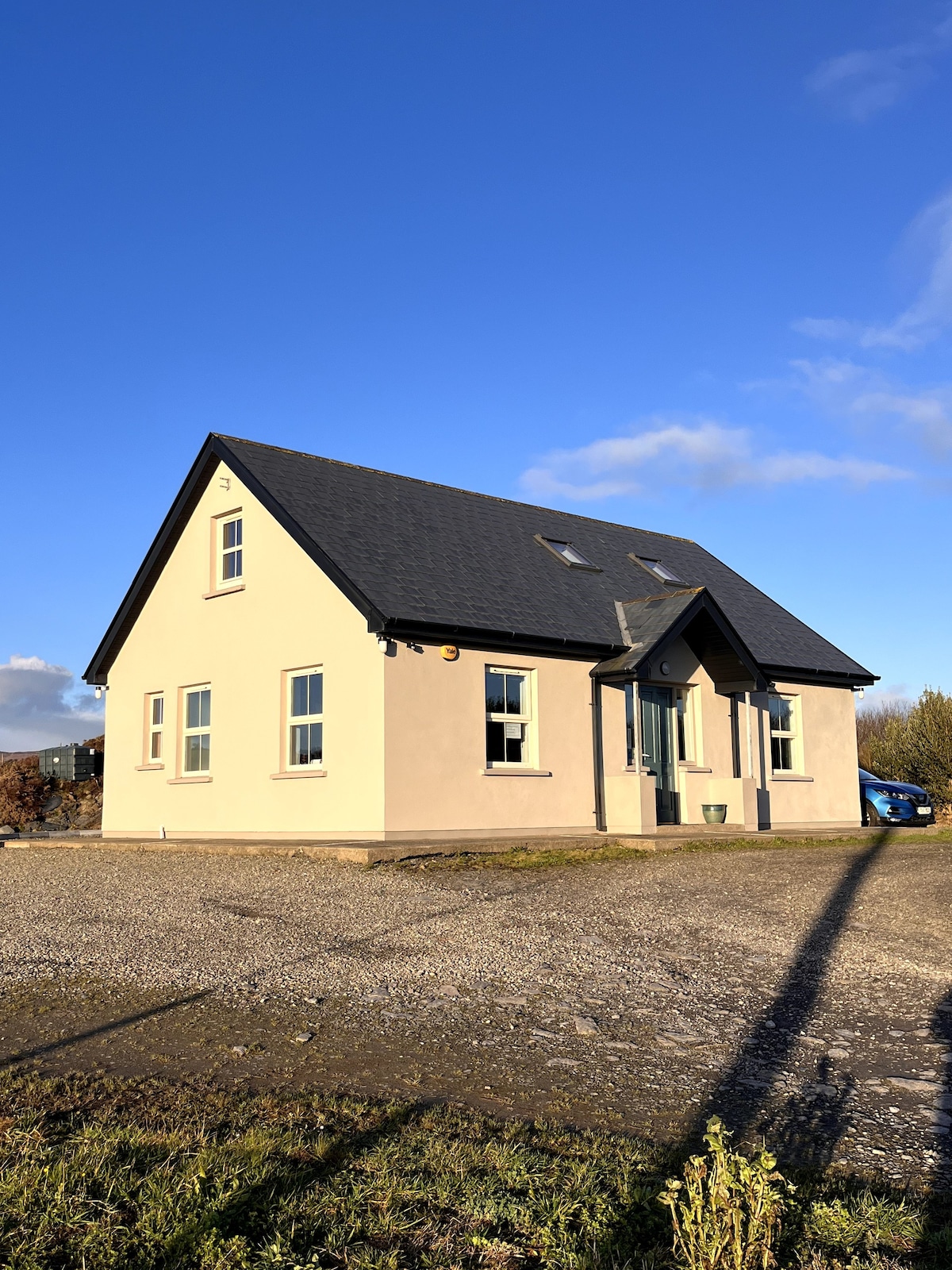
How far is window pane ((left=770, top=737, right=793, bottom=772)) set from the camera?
71.8 feet

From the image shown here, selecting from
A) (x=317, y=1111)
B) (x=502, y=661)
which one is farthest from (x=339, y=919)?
(x=502, y=661)

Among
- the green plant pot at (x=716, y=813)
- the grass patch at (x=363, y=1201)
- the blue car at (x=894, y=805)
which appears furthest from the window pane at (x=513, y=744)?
the grass patch at (x=363, y=1201)

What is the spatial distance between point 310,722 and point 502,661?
3.15 m

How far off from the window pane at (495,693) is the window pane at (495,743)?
23cm

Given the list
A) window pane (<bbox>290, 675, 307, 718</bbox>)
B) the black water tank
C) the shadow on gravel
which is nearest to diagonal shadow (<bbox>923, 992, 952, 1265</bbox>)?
the shadow on gravel

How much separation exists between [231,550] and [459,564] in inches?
164

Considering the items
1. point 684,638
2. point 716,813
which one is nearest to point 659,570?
point 684,638

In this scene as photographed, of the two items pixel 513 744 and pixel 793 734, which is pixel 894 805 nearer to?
pixel 793 734

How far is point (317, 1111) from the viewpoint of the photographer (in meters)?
4.84

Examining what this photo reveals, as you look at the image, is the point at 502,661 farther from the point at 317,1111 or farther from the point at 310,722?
the point at 317,1111

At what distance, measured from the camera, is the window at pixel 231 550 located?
63.7 ft

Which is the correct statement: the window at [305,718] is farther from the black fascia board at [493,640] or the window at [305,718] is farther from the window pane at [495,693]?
the window pane at [495,693]

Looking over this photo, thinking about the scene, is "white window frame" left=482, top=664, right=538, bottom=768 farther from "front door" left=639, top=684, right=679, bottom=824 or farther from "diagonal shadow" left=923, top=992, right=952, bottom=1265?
"diagonal shadow" left=923, top=992, right=952, bottom=1265

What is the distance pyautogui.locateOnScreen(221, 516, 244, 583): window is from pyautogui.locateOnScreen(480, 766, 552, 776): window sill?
5.72 m
